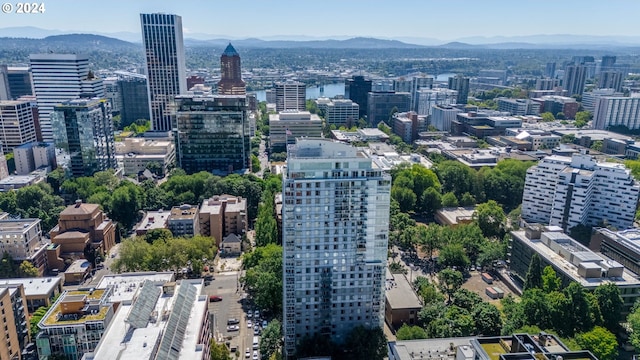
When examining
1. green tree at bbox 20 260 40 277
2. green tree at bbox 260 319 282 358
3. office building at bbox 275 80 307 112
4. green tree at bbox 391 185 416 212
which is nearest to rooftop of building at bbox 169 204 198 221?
green tree at bbox 20 260 40 277

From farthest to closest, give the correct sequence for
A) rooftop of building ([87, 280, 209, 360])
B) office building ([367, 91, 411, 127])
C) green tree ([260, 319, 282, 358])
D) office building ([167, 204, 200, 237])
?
office building ([367, 91, 411, 127]), office building ([167, 204, 200, 237]), green tree ([260, 319, 282, 358]), rooftop of building ([87, 280, 209, 360])

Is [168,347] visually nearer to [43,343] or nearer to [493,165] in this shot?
[43,343]

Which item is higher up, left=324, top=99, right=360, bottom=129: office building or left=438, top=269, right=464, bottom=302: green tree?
left=324, top=99, right=360, bottom=129: office building

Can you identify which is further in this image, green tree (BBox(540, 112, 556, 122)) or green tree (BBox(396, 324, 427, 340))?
green tree (BBox(540, 112, 556, 122))

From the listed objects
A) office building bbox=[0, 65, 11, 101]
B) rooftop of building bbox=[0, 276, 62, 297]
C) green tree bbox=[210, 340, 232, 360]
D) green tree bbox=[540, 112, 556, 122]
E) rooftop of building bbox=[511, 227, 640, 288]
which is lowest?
green tree bbox=[210, 340, 232, 360]

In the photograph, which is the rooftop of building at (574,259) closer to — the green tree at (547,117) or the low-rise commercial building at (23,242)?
the low-rise commercial building at (23,242)

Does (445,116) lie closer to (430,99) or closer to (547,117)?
(430,99)

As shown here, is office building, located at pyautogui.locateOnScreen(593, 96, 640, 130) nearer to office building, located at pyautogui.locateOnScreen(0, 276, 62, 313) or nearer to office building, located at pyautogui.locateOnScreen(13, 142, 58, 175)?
office building, located at pyautogui.locateOnScreen(0, 276, 62, 313)

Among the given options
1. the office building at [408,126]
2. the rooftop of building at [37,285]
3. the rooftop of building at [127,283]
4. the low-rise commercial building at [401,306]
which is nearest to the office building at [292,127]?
the office building at [408,126]
